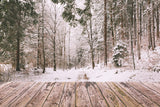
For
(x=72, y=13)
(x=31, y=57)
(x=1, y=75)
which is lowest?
(x=1, y=75)

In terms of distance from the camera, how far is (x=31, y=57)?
48.8 feet

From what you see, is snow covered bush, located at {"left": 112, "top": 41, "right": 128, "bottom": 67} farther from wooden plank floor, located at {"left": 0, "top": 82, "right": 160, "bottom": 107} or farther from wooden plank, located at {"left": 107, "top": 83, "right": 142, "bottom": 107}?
wooden plank, located at {"left": 107, "top": 83, "right": 142, "bottom": 107}

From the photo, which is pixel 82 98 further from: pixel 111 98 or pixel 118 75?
pixel 118 75

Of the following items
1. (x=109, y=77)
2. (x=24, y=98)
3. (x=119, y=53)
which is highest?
(x=119, y=53)

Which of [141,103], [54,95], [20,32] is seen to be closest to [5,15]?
[20,32]

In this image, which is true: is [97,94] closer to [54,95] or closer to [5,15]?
[54,95]

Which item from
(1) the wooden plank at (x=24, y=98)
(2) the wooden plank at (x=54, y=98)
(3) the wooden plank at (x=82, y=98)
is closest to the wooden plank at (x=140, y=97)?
(3) the wooden plank at (x=82, y=98)

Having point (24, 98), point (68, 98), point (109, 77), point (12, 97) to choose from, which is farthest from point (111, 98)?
point (109, 77)

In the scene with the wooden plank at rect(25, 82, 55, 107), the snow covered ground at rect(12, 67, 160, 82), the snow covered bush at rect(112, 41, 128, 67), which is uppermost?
the snow covered bush at rect(112, 41, 128, 67)

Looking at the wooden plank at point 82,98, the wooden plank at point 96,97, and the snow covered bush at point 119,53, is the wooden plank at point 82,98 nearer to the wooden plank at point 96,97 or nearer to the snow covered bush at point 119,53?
the wooden plank at point 96,97

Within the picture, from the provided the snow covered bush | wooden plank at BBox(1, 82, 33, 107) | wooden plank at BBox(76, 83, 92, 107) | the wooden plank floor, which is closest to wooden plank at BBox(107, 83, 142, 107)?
the wooden plank floor

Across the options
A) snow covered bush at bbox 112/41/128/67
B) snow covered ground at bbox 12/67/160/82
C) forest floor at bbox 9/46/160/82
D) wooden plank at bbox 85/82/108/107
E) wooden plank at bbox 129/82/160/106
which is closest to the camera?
wooden plank at bbox 85/82/108/107

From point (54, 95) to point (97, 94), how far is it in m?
0.96

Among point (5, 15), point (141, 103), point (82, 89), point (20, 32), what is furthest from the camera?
point (20, 32)
